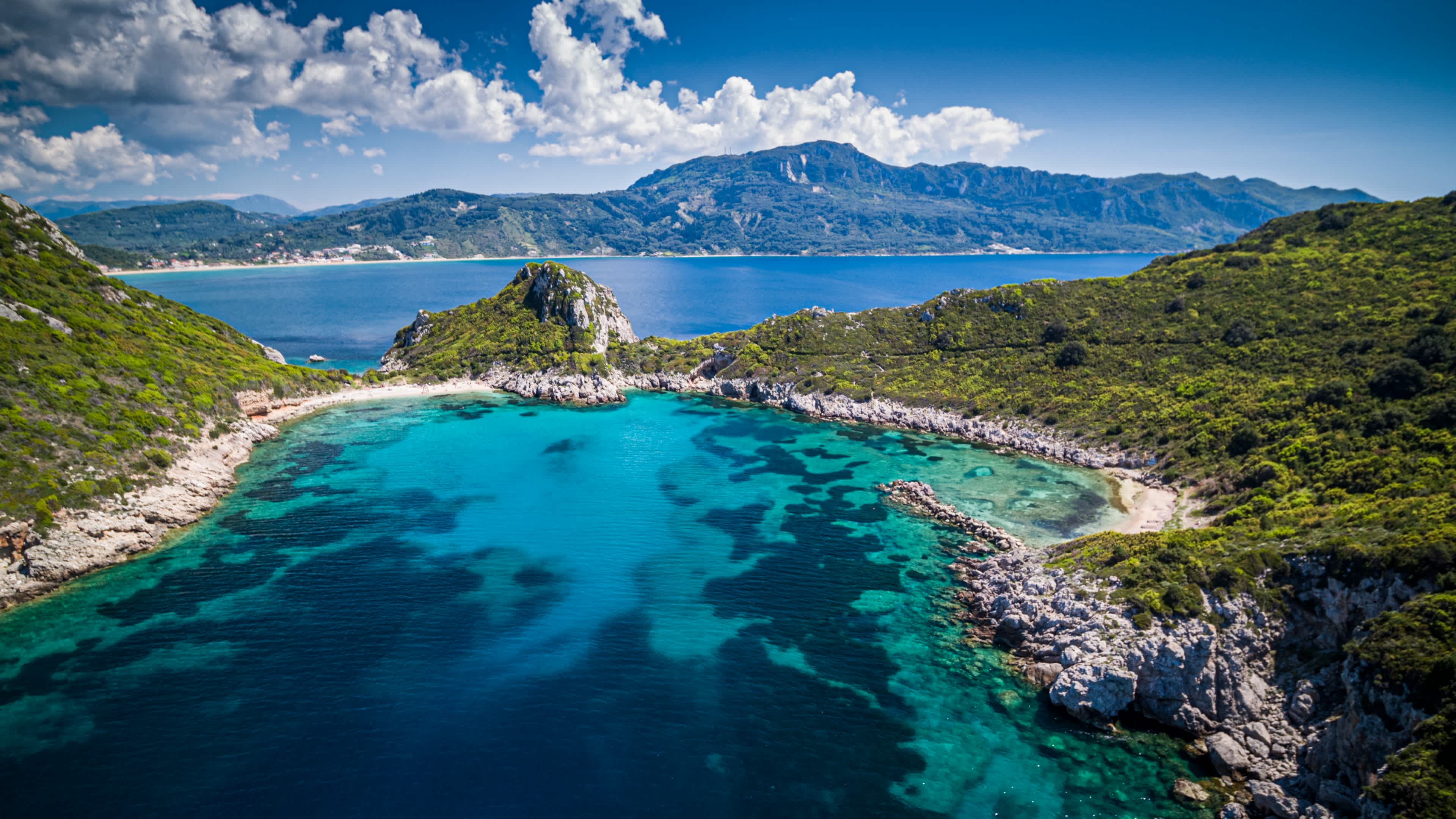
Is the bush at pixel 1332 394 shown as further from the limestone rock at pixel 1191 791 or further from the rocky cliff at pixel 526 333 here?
the rocky cliff at pixel 526 333

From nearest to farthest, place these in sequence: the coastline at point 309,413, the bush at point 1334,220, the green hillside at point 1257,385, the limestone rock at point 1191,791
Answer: the limestone rock at point 1191,791
the green hillside at point 1257,385
the coastline at point 309,413
the bush at point 1334,220

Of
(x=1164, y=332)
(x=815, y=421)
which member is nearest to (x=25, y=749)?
(x=815, y=421)

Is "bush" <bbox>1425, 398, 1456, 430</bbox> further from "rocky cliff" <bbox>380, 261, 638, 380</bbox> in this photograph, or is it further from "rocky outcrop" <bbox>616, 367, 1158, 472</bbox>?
"rocky cliff" <bbox>380, 261, 638, 380</bbox>

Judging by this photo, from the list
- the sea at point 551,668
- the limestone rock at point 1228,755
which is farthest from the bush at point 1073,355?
the limestone rock at point 1228,755

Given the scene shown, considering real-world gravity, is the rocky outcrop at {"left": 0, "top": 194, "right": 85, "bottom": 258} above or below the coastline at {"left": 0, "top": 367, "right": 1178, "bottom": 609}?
above

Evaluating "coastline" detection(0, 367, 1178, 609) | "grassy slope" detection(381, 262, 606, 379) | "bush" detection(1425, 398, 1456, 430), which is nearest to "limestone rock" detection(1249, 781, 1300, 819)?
"coastline" detection(0, 367, 1178, 609)

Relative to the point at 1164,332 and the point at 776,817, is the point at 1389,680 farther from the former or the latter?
the point at 1164,332
